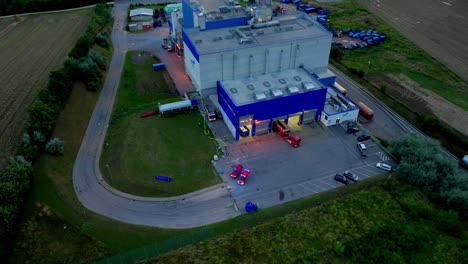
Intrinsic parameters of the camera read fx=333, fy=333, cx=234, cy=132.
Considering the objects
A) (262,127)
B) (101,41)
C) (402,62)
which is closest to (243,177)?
(262,127)

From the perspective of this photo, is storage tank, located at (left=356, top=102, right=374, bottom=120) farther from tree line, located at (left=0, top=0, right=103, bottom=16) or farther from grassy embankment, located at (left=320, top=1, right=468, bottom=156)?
tree line, located at (left=0, top=0, right=103, bottom=16)

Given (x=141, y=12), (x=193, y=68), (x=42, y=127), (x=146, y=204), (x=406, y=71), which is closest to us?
(x=146, y=204)

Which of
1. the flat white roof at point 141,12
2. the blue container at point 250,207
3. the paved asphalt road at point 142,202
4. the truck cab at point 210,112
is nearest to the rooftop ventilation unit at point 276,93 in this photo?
the truck cab at point 210,112

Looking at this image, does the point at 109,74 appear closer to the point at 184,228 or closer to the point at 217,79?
the point at 217,79

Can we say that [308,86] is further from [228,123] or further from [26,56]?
[26,56]

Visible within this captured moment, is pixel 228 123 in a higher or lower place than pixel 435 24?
lower

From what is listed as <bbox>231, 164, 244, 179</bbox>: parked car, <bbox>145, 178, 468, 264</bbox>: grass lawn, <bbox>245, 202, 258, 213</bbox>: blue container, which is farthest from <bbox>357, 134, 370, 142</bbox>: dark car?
<bbox>245, 202, 258, 213</bbox>: blue container
